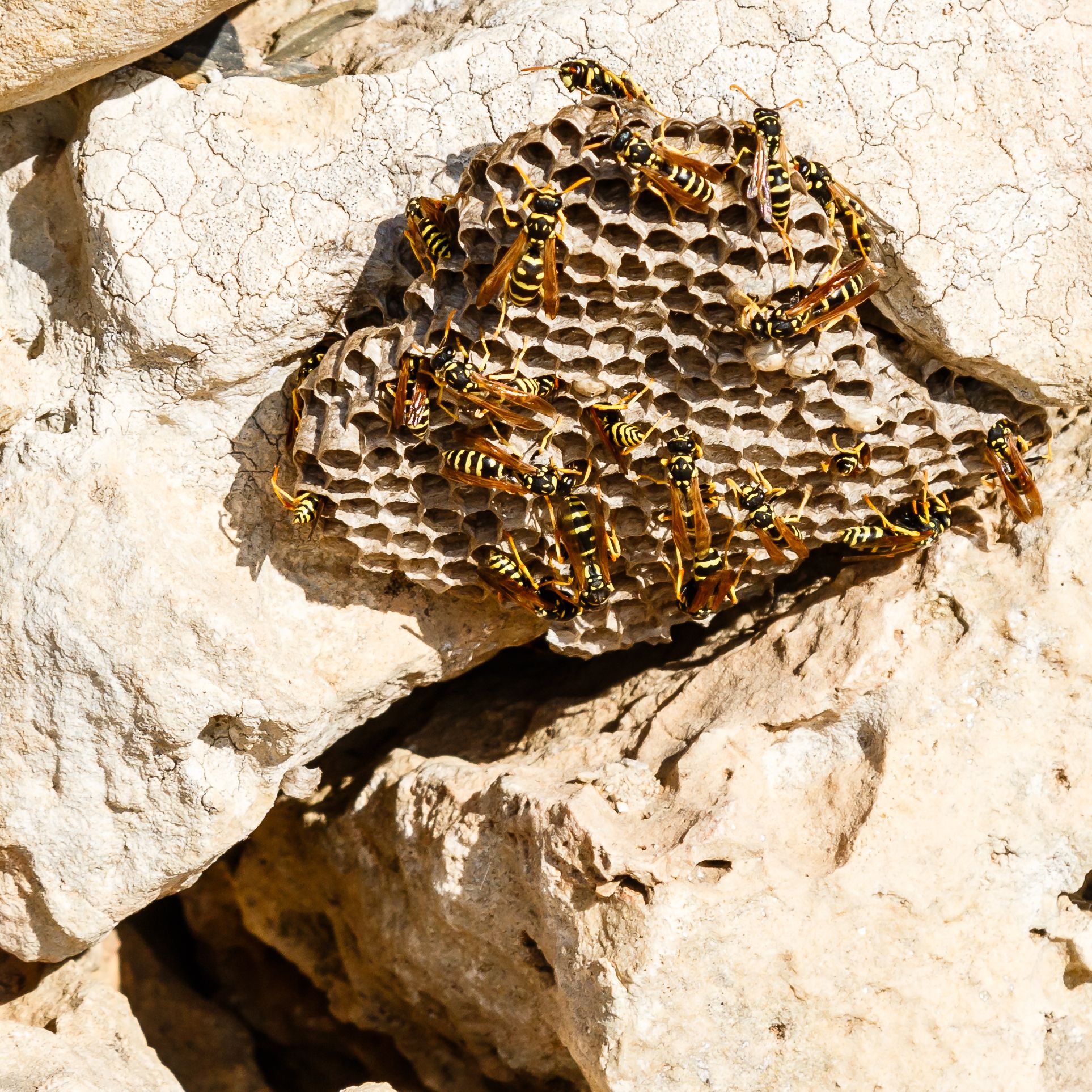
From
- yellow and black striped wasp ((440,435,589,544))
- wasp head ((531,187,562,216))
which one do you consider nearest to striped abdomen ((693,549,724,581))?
yellow and black striped wasp ((440,435,589,544))

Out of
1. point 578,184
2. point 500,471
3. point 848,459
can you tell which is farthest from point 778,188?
point 500,471

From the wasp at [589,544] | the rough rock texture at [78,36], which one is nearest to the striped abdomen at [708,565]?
the wasp at [589,544]

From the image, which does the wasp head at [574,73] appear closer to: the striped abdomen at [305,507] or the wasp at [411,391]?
the wasp at [411,391]

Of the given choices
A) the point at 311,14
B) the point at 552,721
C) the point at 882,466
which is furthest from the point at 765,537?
the point at 311,14

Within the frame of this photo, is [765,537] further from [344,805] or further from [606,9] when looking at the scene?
[344,805]

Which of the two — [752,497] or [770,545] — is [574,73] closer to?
[752,497]

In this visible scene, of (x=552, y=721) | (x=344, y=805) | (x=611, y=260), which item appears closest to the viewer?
(x=611, y=260)
